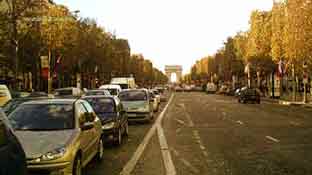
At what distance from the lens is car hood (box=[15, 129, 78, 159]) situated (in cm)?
840

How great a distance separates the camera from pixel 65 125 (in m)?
9.89

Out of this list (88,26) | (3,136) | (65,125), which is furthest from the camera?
(88,26)

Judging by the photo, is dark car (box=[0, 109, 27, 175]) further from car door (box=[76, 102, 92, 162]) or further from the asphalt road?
the asphalt road

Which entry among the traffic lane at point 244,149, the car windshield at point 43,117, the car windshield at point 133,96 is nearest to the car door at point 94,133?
the car windshield at point 43,117

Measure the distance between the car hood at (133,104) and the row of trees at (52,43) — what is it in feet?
38.7

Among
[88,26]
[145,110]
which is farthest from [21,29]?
[88,26]

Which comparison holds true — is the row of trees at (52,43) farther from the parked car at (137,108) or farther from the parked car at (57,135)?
the parked car at (57,135)

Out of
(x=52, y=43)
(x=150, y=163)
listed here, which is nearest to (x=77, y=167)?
(x=150, y=163)

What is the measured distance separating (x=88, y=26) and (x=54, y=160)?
5998 cm

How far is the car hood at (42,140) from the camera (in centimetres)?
840

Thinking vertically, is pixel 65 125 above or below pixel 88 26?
below

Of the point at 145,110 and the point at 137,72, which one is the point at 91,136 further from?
the point at 137,72

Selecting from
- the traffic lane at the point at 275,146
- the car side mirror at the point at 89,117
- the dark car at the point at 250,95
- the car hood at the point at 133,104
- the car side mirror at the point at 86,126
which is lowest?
the traffic lane at the point at 275,146

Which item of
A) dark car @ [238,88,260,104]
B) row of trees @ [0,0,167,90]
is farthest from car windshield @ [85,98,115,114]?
dark car @ [238,88,260,104]
